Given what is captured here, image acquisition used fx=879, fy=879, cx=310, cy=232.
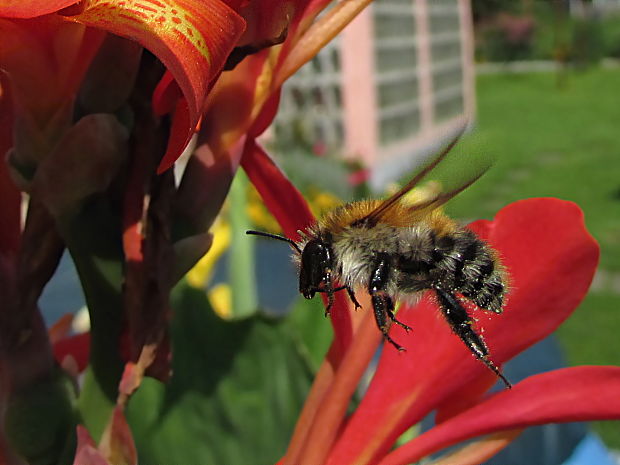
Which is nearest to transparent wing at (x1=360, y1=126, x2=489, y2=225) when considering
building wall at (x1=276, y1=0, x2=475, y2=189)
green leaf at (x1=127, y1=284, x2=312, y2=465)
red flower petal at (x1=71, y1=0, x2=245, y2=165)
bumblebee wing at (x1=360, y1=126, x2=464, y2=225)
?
bumblebee wing at (x1=360, y1=126, x2=464, y2=225)

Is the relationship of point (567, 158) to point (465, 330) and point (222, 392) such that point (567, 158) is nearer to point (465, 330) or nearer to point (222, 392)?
point (222, 392)

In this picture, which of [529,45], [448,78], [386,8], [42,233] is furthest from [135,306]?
[529,45]

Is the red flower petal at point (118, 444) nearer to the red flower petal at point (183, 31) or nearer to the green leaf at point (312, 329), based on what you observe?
the red flower petal at point (183, 31)

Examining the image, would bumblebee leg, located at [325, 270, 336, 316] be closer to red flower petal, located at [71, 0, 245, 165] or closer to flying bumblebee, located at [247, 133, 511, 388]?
flying bumblebee, located at [247, 133, 511, 388]

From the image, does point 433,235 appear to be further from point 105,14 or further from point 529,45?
point 529,45

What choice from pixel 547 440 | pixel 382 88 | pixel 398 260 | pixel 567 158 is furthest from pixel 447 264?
pixel 567 158

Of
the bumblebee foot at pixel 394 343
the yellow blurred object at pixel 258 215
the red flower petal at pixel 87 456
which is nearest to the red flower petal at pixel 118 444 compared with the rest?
the red flower petal at pixel 87 456
